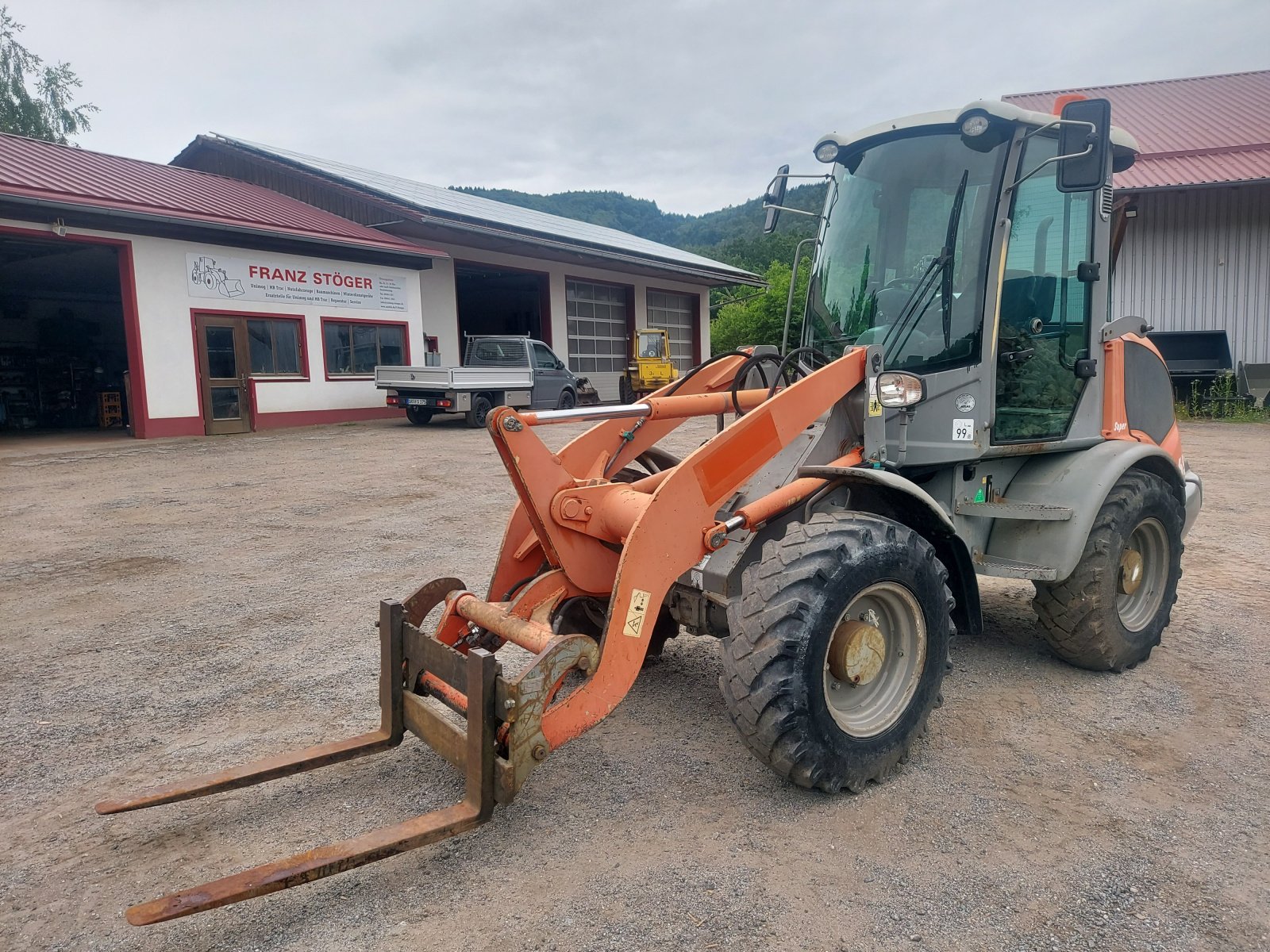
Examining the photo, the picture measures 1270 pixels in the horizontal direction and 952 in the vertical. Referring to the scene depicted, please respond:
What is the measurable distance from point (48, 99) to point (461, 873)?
136ft

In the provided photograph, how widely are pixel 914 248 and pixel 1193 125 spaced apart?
20447 millimetres

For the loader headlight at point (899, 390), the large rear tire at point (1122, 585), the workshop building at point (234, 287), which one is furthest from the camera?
the workshop building at point (234, 287)

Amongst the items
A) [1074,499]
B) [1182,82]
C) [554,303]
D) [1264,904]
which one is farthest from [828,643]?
[1182,82]

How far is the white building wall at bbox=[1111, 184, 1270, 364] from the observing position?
17469 millimetres

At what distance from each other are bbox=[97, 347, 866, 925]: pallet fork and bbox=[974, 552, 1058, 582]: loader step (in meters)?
0.88

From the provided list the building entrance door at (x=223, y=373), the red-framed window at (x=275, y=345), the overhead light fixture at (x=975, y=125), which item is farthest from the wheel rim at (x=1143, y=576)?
the red-framed window at (x=275, y=345)

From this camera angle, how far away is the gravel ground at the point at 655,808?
239 centimetres

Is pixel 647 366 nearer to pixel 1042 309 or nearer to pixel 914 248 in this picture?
pixel 1042 309

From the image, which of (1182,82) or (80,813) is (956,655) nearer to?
(80,813)

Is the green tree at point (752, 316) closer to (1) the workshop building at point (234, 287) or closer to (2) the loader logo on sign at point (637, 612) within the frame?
(1) the workshop building at point (234, 287)

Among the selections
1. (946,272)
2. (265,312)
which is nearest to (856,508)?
(946,272)

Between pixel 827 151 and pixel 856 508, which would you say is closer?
pixel 856 508

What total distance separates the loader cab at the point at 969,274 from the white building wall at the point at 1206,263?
52.4 feet

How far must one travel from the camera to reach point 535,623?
3.17 m
